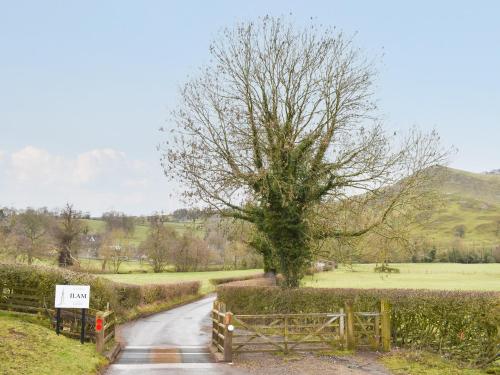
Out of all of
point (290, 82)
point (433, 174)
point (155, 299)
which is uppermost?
point (290, 82)

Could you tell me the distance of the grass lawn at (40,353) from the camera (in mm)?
14773

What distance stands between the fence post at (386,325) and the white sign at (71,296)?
38.2 ft

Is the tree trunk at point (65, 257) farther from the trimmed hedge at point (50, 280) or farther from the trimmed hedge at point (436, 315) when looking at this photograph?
the trimmed hedge at point (436, 315)

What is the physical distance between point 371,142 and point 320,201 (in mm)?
4341

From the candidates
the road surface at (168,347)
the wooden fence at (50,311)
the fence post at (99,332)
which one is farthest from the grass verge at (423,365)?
the wooden fence at (50,311)

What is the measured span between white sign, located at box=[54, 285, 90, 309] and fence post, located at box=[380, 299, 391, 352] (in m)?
11.6

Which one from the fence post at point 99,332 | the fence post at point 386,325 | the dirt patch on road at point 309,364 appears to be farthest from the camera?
the fence post at point 386,325

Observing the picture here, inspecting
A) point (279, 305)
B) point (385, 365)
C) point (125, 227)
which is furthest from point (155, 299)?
point (125, 227)

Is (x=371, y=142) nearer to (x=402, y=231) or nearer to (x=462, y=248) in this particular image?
(x=402, y=231)

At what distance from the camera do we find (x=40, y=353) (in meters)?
16.5

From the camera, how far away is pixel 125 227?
171 metres

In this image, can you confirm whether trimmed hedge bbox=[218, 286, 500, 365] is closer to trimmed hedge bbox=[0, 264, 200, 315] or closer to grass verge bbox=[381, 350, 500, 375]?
grass verge bbox=[381, 350, 500, 375]

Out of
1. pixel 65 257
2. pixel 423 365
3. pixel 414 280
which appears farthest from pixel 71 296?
pixel 65 257

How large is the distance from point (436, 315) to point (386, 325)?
2063 millimetres
